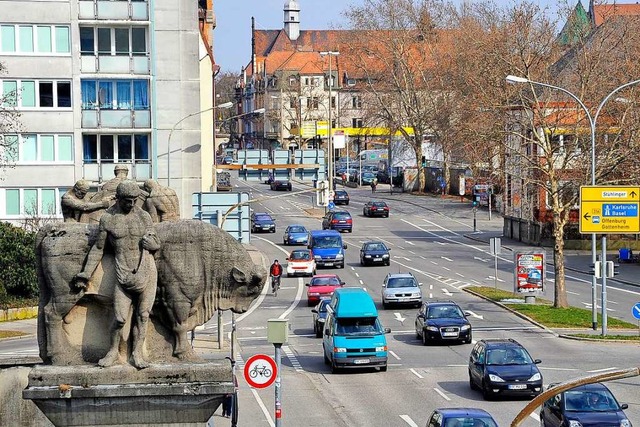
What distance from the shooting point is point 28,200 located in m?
58.0

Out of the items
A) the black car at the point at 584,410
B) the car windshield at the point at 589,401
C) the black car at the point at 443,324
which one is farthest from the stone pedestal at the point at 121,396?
the black car at the point at 443,324

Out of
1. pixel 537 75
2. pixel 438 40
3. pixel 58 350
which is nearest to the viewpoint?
pixel 58 350

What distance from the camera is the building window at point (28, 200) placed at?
57688mm

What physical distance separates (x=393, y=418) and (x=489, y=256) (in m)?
45.8

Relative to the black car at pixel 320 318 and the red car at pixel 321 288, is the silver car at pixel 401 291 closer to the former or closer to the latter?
the red car at pixel 321 288

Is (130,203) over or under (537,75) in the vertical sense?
under

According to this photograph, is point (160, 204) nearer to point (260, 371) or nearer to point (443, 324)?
point (260, 371)

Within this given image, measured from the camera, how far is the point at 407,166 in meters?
124

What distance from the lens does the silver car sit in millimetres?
49719

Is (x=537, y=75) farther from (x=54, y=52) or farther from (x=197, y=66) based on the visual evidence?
(x=54, y=52)

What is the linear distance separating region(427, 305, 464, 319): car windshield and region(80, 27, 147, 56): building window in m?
22.8

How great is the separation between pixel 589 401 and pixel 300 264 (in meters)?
37.9

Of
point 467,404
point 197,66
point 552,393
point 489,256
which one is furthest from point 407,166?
point 552,393

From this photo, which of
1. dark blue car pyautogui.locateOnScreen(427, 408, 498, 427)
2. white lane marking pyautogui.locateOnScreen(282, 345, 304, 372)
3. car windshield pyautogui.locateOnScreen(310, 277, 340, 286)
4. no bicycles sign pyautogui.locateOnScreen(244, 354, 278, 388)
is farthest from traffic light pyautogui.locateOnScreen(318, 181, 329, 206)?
no bicycles sign pyautogui.locateOnScreen(244, 354, 278, 388)
